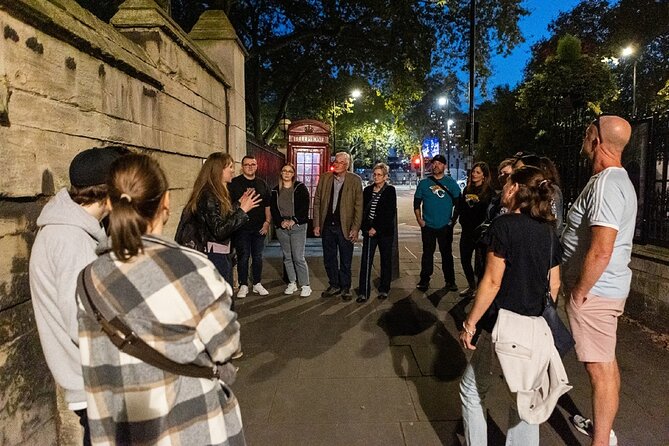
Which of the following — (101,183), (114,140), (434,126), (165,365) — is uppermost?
(434,126)

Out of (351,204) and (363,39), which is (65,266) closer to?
(351,204)

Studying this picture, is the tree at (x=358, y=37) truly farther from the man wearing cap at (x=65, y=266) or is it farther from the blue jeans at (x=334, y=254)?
the man wearing cap at (x=65, y=266)

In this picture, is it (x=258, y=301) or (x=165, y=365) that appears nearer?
(x=165, y=365)

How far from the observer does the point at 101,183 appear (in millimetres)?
2002

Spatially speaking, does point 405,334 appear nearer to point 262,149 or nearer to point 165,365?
point 165,365

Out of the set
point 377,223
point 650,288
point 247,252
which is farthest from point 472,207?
point 247,252

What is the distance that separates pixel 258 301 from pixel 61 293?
14.6 feet

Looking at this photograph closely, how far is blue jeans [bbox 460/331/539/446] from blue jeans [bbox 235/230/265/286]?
162 inches

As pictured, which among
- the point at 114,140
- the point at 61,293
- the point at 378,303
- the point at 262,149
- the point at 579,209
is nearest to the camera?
the point at 61,293

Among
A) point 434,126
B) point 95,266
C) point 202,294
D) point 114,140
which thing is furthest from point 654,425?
point 434,126

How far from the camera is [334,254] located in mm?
6488

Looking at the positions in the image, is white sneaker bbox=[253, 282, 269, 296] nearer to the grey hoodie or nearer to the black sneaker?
the black sneaker

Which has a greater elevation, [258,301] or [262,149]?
[262,149]

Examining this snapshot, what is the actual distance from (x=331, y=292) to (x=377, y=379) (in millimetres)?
2568
